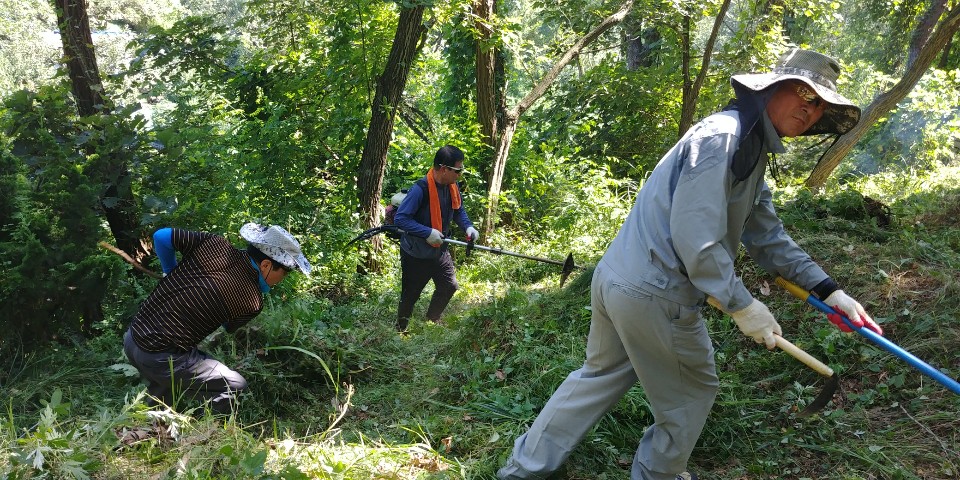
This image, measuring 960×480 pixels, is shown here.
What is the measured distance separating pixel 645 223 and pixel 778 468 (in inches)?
62.6

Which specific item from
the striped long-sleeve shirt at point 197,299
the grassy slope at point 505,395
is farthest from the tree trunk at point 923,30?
the striped long-sleeve shirt at point 197,299

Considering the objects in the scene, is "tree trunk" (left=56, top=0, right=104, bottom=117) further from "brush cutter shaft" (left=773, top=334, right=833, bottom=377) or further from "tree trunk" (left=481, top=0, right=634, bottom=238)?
"brush cutter shaft" (left=773, top=334, right=833, bottom=377)

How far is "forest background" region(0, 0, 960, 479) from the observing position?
139 inches

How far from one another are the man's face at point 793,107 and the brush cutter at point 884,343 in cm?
80

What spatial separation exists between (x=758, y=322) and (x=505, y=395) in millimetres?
1862

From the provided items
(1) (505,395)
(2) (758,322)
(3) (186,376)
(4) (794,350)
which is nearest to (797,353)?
(4) (794,350)

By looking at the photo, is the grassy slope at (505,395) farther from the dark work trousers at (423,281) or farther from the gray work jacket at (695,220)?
the gray work jacket at (695,220)

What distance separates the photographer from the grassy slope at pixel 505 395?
3266 millimetres

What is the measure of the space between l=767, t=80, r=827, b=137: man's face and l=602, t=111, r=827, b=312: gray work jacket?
8cm

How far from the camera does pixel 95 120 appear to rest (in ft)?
17.2

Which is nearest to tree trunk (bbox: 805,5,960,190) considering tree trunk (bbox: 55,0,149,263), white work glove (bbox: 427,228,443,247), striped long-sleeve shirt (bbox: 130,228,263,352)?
white work glove (bbox: 427,228,443,247)

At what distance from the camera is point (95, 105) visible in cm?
573

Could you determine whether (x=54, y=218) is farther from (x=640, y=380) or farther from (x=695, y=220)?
(x=695, y=220)

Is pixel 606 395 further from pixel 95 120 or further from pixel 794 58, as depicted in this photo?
pixel 95 120
